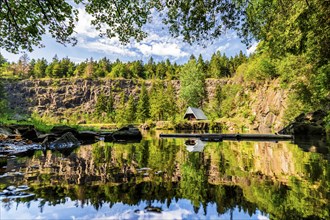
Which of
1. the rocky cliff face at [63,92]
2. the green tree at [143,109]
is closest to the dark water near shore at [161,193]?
the green tree at [143,109]

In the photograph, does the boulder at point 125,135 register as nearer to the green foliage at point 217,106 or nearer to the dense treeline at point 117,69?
the green foliage at point 217,106

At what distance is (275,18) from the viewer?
9141 millimetres

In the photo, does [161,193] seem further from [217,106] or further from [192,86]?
[217,106]

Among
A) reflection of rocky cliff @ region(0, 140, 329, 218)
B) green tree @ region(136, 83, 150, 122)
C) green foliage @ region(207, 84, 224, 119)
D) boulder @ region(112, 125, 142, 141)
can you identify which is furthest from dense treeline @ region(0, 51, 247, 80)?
reflection of rocky cliff @ region(0, 140, 329, 218)

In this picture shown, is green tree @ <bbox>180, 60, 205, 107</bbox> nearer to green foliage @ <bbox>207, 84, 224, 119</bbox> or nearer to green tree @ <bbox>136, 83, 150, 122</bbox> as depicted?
green foliage @ <bbox>207, 84, 224, 119</bbox>

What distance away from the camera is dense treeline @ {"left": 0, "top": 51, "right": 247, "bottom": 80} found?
10696cm

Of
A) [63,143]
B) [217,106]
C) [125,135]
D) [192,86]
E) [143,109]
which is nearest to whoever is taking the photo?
[63,143]

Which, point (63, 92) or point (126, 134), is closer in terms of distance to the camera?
point (126, 134)

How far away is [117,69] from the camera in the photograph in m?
110

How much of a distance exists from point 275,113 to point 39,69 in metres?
105

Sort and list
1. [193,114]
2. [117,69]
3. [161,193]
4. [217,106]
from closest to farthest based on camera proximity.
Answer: [161,193], [193,114], [217,106], [117,69]

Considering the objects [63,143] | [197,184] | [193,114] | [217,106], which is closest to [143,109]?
[193,114]

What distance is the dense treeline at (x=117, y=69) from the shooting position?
4211 inches

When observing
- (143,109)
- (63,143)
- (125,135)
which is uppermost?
(143,109)
